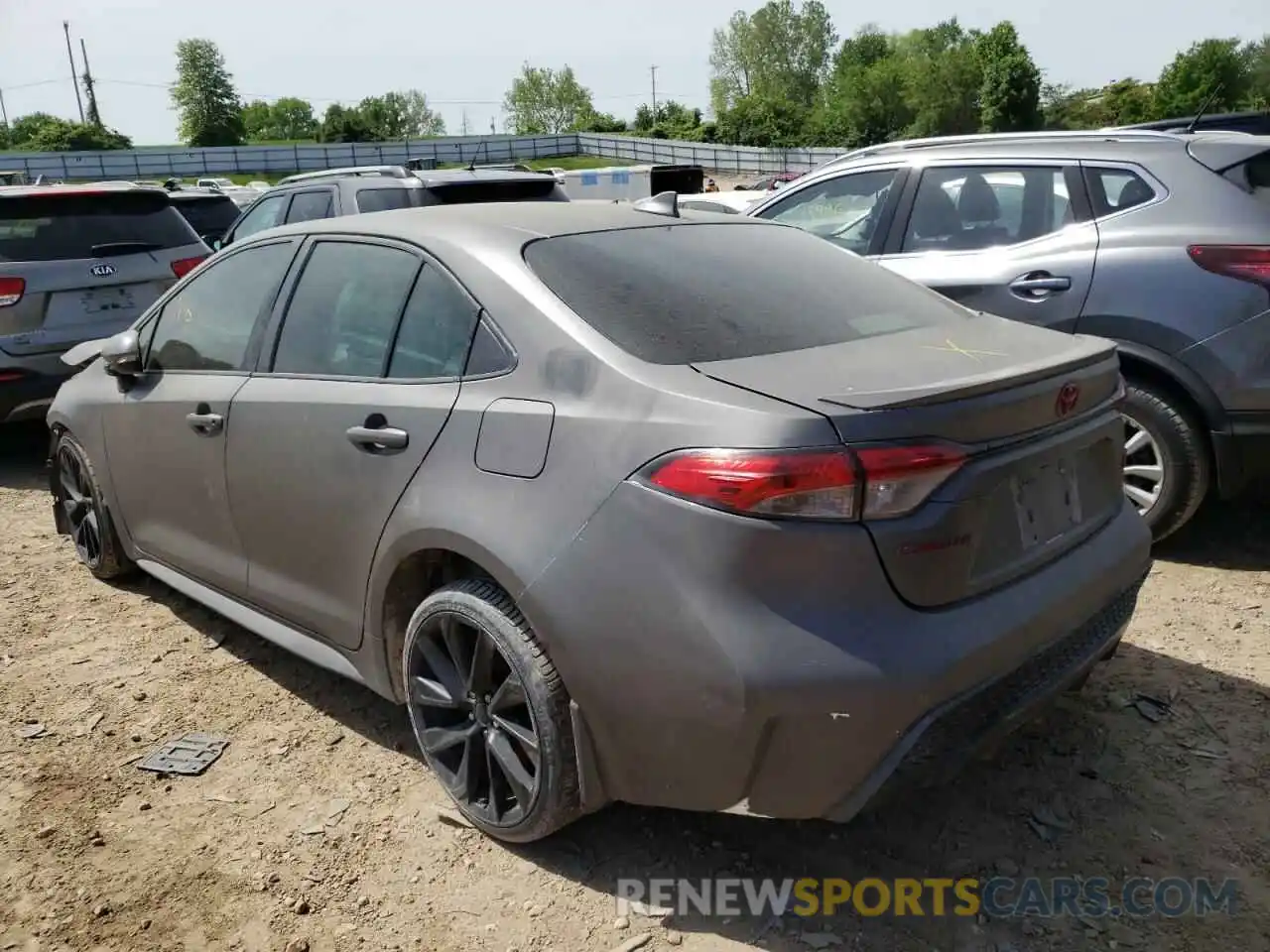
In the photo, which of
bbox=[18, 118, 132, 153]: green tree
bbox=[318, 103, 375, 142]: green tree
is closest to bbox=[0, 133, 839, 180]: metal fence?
bbox=[18, 118, 132, 153]: green tree

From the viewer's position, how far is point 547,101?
4545 inches

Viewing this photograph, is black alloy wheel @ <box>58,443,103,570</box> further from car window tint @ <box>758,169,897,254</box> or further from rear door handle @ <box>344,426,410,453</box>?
car window tint @ <box>758,169,897,254</box>

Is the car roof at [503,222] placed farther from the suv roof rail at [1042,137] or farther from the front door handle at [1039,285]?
the suv roof rail at [1042,137]

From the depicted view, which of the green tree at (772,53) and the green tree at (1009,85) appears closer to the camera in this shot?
the green tree at (1009,85)

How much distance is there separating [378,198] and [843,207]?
362 centimetres

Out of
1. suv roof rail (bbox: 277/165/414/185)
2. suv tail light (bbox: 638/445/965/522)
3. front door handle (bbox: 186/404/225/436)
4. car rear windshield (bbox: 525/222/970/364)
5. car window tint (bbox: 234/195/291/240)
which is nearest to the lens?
suv tail light (bbox: 638/445/965/522)

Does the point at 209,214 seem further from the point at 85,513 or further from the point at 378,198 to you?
the point at 85,513

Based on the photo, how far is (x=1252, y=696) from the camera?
3373mm

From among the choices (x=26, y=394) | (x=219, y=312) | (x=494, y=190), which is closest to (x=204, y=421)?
(x=219, y=312)

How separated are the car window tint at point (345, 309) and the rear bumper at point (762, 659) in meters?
1.04

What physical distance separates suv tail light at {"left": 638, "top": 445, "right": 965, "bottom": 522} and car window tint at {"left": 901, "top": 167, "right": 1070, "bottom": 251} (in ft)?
10.1

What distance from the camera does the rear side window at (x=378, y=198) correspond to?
24.8 feet

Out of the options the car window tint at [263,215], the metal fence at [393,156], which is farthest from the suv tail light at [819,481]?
the metal fence at [393,156]

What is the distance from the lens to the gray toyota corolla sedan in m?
2.11
